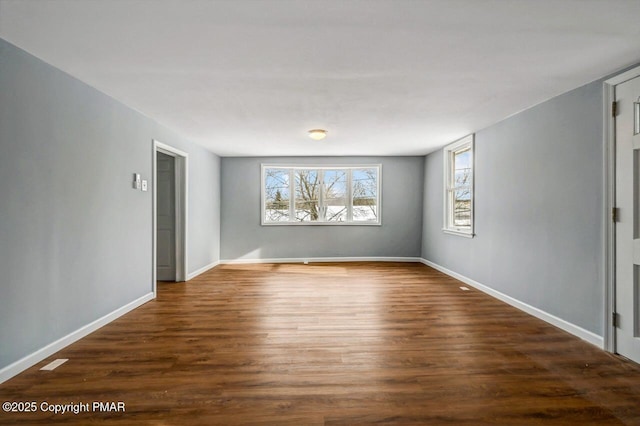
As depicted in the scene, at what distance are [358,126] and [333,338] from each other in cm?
289

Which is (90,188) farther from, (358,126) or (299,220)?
(299,220)

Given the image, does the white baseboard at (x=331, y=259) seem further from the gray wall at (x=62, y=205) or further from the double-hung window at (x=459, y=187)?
the gray wall at (x=62, y=205)

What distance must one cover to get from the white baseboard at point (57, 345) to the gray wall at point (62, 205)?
0.12ft

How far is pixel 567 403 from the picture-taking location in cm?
195

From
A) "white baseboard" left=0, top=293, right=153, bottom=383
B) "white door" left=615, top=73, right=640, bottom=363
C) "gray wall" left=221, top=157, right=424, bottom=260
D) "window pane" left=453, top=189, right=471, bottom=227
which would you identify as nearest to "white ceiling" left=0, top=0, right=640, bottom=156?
"white door" left=615, top=73, right=640, bottom=363

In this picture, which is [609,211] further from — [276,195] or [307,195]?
[276,195]

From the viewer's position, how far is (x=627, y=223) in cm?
256

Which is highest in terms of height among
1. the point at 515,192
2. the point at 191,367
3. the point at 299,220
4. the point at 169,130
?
the point at 169,130

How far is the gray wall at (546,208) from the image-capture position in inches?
113

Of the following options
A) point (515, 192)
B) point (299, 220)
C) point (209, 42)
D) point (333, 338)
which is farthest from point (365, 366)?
point (299, 220)

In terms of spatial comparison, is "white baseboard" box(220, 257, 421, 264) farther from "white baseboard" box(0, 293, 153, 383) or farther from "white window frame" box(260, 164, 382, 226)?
"white baseboard" box(0, 293, 153, 383)

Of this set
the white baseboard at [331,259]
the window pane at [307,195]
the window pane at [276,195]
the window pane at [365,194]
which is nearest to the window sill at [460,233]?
the white baseboard at [331,259]

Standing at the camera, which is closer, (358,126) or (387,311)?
(387,311)

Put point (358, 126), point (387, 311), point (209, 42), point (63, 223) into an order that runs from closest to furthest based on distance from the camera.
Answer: point (209, 42) → point (63, 223) → point (387, 311) → point (358, 126)
